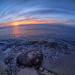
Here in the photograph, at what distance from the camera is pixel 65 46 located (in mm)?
2221

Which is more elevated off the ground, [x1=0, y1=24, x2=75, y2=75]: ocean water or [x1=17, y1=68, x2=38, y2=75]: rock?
[x1=0, y1=24, x2=75, y2=75]: ocean water

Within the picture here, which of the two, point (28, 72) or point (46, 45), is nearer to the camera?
point (28, 72)

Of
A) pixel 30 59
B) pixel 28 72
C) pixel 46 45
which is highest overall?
pixel 46 45

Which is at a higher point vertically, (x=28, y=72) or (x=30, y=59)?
(x=30, y=59)

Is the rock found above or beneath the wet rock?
beneath

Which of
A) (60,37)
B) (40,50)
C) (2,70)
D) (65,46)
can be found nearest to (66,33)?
(60,37)

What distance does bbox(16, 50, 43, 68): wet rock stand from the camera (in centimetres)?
202

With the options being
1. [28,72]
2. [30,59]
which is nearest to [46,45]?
[30,59]

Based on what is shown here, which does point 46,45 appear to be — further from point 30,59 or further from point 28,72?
point 28,72

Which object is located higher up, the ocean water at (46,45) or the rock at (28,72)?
the ocean water at (46,45)

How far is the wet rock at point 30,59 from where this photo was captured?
2.02 metres

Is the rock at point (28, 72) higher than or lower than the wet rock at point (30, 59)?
lower

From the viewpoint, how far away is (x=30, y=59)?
204cm

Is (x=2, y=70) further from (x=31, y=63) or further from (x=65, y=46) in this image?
(x=65, y=46)
